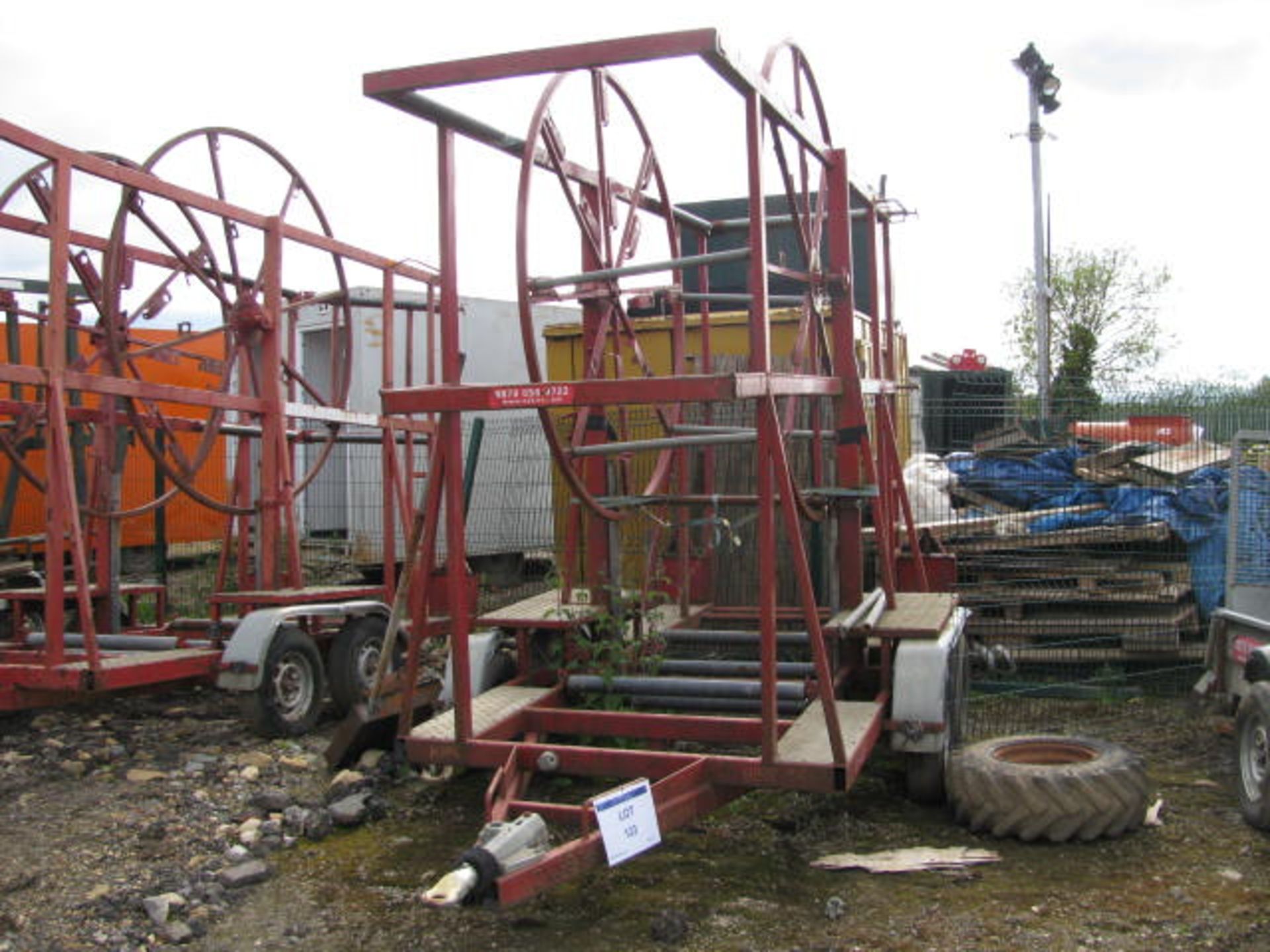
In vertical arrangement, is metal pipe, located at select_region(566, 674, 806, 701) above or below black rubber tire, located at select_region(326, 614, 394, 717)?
above

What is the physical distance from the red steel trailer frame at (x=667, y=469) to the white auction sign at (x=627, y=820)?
0.23 ft

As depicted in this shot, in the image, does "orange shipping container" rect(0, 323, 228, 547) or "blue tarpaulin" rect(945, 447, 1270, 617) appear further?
"orange shipping container" rect(0, 323, 228, 547)

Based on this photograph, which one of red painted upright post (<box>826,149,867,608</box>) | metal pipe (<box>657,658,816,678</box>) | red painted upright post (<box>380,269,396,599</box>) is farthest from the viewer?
red painted upright post (<box>380,269,396,599</box>)

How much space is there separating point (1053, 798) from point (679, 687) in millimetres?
1645

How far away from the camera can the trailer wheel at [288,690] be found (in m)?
6.89

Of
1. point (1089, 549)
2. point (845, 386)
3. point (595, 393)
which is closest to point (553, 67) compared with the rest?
point (595, 393)

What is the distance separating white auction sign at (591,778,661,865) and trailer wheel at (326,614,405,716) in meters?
3.95

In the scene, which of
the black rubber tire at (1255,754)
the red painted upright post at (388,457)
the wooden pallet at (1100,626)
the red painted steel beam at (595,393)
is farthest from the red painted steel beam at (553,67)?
the wooden pallet at (1100,626)

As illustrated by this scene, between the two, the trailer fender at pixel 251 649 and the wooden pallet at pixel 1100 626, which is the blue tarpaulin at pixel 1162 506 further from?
the trailer fender at pixel 251 649

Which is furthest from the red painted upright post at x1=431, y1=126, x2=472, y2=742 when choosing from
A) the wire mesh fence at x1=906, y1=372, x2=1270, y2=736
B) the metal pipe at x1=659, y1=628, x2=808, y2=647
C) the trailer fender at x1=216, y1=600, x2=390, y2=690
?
the wire mesh fence at x1=906, y1=372, x2=1270, y2=736

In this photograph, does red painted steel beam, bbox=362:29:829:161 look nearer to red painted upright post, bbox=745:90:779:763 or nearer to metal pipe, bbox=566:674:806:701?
red painted upright post, bbox=745:90:779:763

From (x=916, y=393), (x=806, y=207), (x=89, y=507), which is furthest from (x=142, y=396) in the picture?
(x=916, y=393)

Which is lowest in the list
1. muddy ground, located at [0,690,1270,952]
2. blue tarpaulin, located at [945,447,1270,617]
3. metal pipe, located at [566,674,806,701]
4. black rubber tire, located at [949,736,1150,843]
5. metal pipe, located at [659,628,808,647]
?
muddy ground, located at [0,690,1270,952]

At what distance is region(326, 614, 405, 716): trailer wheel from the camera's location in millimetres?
7641
